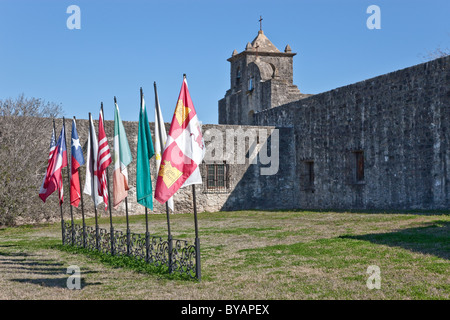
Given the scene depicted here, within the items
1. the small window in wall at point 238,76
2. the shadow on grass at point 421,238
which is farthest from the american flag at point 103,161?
the small window in wall at point 238,76

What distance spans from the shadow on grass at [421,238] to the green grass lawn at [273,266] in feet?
0.05

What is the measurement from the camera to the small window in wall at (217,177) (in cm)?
2306

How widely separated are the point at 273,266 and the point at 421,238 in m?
3.58

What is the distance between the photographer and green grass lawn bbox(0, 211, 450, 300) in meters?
6.79

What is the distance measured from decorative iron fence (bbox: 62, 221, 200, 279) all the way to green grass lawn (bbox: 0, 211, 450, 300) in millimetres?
210

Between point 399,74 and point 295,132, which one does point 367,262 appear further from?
point 295,132

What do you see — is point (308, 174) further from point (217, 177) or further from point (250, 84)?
point (250, 84)

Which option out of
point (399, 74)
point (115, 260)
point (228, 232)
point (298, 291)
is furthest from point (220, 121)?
point (298, 291)

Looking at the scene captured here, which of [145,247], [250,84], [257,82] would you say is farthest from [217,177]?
[145,247]

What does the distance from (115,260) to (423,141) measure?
1116 cm

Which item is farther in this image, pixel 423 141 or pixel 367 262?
pixel 423 141

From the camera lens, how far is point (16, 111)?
1884 centimetres

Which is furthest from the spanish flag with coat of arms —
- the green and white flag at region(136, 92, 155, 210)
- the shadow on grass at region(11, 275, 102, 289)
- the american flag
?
the american flag

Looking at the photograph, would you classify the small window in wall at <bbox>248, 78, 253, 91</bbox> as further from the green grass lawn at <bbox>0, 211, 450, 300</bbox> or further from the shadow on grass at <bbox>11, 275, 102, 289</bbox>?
the shadow on grass at <bbox>11, 275, 102, 289</bbox>
